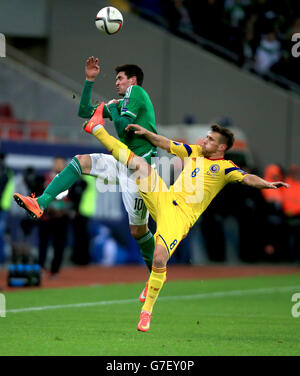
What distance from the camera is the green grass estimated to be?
7906 mm

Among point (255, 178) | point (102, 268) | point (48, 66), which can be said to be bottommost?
point (102, 268)

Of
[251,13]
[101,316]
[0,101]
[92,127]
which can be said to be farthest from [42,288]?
[251,13]

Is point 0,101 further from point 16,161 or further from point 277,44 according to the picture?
point 277,44

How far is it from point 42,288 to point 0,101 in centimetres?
1036

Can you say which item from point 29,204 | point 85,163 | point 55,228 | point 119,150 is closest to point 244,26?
point 55,228

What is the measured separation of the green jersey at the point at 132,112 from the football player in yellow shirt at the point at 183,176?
31 centimetres

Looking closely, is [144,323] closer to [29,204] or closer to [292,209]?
[29,204]

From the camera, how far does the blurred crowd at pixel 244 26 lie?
2294 cm

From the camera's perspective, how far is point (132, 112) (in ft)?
31.6

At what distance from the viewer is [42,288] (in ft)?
47.8

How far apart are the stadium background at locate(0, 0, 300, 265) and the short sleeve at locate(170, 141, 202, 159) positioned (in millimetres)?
11932

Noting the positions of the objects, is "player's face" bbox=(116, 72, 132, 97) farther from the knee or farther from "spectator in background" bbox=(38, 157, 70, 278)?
"spectator in background" bbox=(38, 157, 70, 278)

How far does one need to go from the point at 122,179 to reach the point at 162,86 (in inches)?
593

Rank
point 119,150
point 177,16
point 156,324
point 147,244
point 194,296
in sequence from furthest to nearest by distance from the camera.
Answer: point 177,16 → point 194,296 → point 147,244 → point 156,324 → point 119,150
